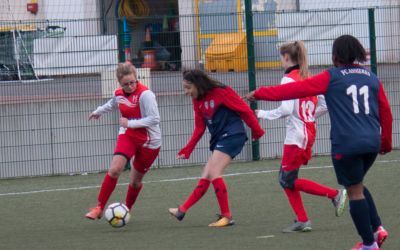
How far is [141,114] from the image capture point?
10.1 m

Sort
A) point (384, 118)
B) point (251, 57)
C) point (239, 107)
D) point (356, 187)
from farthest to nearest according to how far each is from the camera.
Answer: point (251, 57)
point (239, 107)
point (384, 118)
point (356, 187)

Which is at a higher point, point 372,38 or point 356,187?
point 372,38

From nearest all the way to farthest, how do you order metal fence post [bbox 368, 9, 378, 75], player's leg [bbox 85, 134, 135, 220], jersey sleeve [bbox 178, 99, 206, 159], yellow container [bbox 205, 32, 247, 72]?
jersey sleeve [bbox 178, 99, 206, 159]
player's leg [bbox 85, 134, 135, 220]
yellow container [bbox 205, 32, 247, 72]
metal fence post [bbox 368, 9, 378, 75]

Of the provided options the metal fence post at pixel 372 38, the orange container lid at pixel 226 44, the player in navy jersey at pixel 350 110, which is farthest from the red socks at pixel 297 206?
the metal fence post at pixel 372 38

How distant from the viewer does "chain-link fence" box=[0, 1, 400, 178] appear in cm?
1465

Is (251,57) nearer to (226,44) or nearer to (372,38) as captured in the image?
(226,44)

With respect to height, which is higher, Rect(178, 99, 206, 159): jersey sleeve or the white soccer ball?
Rect(178, 99, 206, 159): jersey sleeve

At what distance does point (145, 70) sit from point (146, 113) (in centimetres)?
484

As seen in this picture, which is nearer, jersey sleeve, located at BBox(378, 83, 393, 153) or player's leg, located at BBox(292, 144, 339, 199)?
jersey sleeve, located at BBox(378, 83, 393, 153)

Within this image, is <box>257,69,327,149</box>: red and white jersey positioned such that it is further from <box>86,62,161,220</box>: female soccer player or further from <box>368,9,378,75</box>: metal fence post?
<box>368,9,378,75</box>: metal fence post

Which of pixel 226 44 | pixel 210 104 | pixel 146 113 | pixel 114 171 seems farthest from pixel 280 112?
pixel 226 44

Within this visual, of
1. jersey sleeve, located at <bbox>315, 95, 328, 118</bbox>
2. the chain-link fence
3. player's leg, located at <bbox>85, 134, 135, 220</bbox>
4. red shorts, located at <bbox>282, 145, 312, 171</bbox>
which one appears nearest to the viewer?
red shorts, located at <bbox>282, 145, 312, 171</bbox>

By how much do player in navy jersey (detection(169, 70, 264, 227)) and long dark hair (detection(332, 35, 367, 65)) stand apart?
212 centimetres

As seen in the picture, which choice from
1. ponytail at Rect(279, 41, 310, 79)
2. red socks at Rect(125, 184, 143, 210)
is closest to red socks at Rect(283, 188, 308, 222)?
ponytail at Rect(279, 41, 310, 79)
